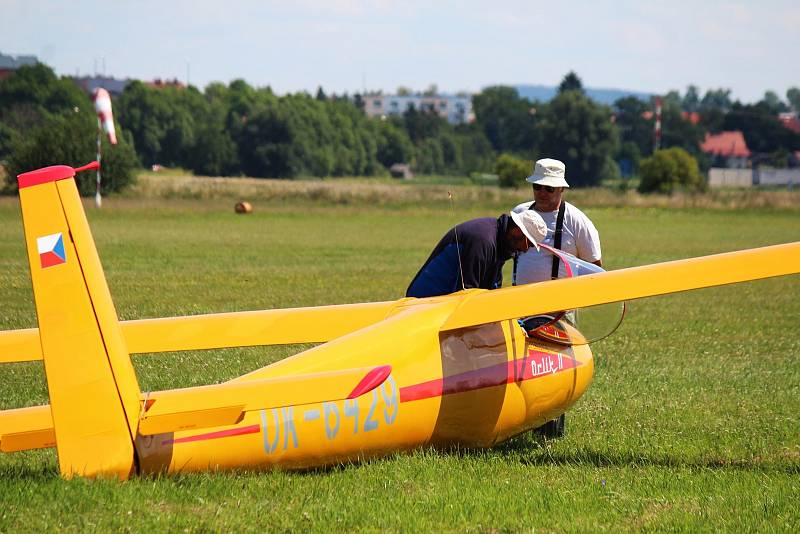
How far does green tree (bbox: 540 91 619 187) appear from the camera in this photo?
308 feet

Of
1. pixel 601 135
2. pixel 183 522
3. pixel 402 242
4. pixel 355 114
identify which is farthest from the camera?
pixel 355 114

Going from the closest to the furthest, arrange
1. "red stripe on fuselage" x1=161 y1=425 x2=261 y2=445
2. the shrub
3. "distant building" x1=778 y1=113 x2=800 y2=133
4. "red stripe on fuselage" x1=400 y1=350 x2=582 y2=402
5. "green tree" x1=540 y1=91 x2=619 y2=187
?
"red stripe on fuselage" x1=161 y1=425 x2=261 y2=445 < "red stripe on fuselage" x1=400 y1=350 x2=582 y2=402 < the shrub < "green tree" x1=540 y1=91 x2=619 y2=187 < "distant building" x1=778 y1=113 x2=800 y2=133

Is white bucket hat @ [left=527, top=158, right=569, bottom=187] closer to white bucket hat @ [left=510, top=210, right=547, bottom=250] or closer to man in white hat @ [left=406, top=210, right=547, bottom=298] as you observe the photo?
man in white hat @ [left=406, top=210, right=547, bottom=298]

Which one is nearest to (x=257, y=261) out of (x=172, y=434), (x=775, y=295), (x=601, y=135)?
(x=775, y=295)

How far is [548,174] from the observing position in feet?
27.8

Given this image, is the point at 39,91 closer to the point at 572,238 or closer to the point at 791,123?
the point at 572,238

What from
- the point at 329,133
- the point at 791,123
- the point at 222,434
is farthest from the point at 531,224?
the point at 791,123

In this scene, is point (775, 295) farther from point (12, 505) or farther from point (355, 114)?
point (355, 114)

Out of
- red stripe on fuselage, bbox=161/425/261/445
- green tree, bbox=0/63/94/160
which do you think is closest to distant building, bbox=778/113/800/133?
green tree, bbox=0/63/94/160

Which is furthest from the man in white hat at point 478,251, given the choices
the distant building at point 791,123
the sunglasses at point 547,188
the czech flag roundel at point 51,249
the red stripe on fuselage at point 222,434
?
the distant building at point 791,123

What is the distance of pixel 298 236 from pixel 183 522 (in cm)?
2861

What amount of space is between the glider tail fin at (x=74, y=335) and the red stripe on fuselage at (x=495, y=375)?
1.76m

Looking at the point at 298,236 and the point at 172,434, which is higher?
the point at 172,434

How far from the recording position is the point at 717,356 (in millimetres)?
12805
